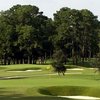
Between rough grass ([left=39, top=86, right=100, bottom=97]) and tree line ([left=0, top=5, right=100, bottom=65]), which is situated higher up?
tree line ([left=0, top=5, right=100, bottom=65])

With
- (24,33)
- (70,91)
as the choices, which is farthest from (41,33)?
(70,91)

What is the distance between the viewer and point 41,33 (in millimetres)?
129500

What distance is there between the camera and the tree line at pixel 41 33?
126 meters

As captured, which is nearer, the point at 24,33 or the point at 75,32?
the point at 24,33

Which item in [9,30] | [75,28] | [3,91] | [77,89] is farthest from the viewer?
[75,28]

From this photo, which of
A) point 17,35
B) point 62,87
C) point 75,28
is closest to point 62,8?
point 75,28

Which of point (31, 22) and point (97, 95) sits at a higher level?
point (31, 22)

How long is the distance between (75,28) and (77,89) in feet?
328

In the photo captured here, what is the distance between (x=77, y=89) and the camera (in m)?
41.1

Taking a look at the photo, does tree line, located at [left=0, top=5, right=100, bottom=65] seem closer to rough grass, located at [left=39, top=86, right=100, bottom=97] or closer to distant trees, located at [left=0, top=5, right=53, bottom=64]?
distant trees, located at [left=0, top=5, right=53, bottom=64]

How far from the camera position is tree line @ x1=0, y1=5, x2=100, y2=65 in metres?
126

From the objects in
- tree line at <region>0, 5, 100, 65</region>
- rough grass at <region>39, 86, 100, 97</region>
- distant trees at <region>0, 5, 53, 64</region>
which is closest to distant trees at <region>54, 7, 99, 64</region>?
tree line at <region>0, 5, 100, 65</region>

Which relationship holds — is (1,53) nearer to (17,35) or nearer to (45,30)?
(17,35)

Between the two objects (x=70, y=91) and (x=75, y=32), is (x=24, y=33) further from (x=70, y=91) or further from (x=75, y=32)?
(x=70, y=91)
